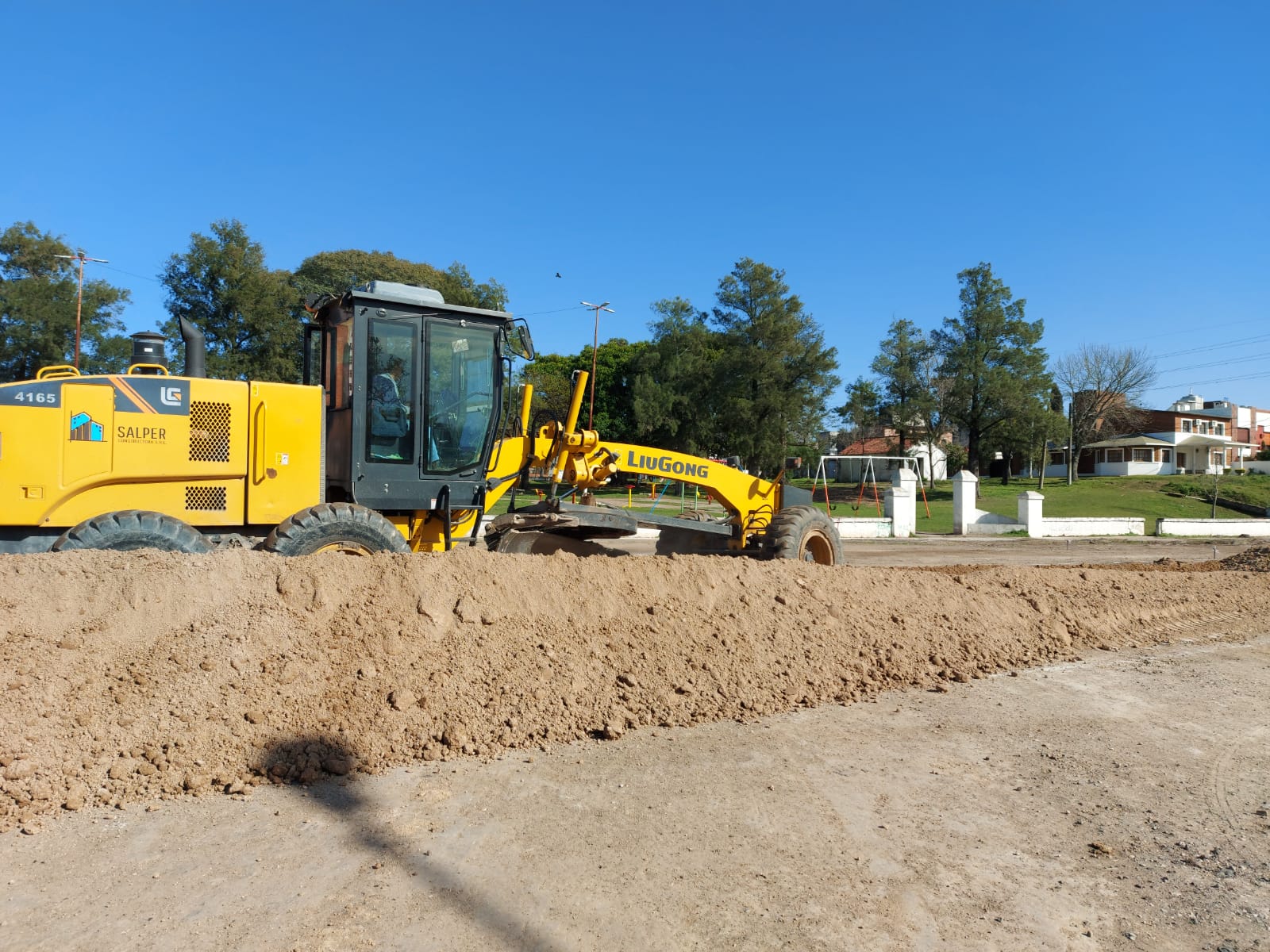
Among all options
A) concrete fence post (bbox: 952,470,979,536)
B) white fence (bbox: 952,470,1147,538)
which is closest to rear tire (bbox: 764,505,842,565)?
white fence (bbox: 952,470,1147,538)

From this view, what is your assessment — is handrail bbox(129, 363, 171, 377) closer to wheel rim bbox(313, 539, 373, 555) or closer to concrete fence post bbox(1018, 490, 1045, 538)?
wheel rim bbox(313, 539, 373, 555)

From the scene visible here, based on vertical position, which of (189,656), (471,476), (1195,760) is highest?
(471,476)

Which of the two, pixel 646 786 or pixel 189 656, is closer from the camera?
pixel 646 786

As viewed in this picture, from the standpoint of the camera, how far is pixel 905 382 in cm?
4903

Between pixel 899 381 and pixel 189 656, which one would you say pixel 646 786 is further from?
pixel 899 381

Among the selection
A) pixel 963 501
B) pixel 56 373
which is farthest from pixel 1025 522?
pixel 56 373

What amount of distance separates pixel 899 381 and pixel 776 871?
48.5 m

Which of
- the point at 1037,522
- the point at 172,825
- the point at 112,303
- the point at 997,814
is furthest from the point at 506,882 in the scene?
the point at 112,303

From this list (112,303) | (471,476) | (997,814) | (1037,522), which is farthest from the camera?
(112,303)

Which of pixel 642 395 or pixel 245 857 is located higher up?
pixel 642 395

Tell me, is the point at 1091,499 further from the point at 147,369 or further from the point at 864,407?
the point at 147,369

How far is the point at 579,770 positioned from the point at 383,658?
1.41m

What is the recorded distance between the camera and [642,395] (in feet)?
167

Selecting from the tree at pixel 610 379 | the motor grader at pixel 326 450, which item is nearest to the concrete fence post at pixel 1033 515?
the motor grader at pixel 326 450
